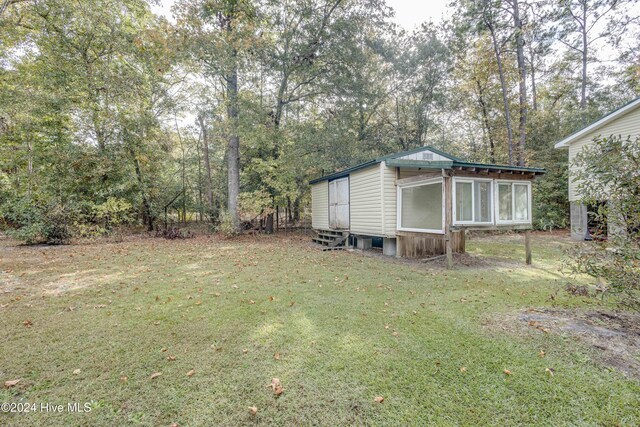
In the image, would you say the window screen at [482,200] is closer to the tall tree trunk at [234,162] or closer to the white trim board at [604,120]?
the white trim board at [604,120]

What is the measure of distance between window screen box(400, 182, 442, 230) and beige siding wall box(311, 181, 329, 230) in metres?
4.30

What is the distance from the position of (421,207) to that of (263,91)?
12.1 metres

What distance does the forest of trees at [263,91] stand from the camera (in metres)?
11.4

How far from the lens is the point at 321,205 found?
12.8m

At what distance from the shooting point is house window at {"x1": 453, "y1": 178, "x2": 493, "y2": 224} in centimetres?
726

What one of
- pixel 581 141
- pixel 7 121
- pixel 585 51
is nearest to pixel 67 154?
pixel 7 121

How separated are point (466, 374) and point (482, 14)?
16.8 m

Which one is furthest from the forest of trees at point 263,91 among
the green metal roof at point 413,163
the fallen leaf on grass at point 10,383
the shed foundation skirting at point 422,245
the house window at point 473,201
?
the fallen leaf on grass at point 10,383

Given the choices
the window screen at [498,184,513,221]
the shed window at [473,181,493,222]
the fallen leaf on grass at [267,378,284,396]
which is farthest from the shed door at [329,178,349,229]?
the fallen leaf on grass at [267,378,284,396]

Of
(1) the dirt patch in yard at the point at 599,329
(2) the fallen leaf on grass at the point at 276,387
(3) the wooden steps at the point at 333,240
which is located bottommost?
(2) the fallen leaf on grass at the point at 276,387

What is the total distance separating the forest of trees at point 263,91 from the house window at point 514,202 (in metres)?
5.63

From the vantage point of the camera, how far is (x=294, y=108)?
14.9 meters

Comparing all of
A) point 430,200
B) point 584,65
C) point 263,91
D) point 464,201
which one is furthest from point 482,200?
point 584,65

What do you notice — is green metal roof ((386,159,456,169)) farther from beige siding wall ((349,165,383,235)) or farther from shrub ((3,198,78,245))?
shrub ((3,198,78,245))
